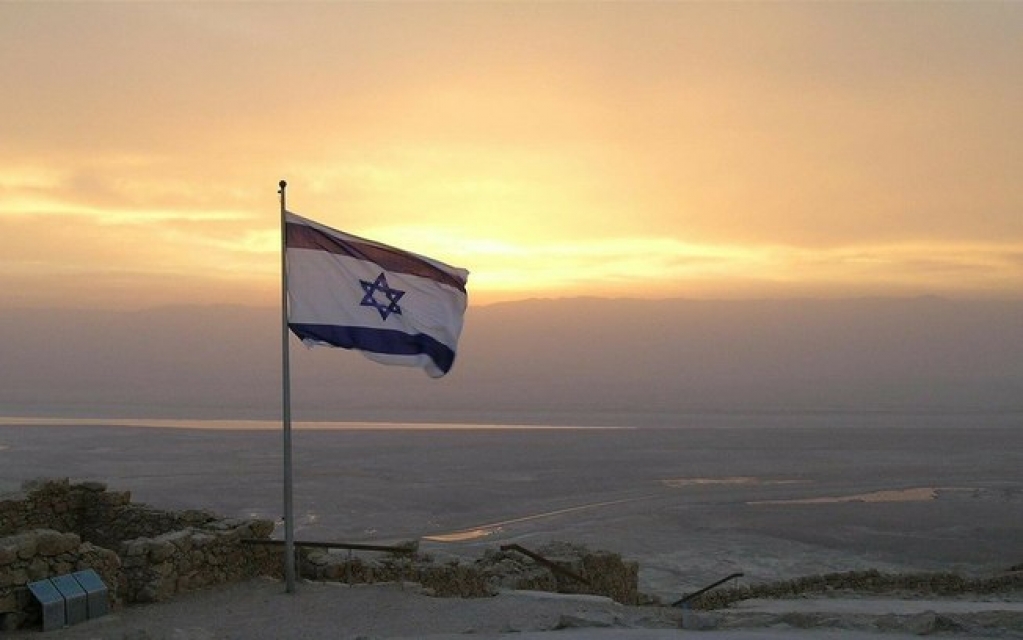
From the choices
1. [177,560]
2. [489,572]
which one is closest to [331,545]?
[177,560]

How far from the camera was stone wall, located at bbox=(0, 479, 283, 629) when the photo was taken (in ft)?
37.5

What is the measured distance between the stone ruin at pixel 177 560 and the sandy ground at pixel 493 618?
359 millimetres

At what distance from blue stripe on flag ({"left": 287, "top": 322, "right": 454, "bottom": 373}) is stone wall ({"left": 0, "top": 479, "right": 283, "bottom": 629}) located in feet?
11.4

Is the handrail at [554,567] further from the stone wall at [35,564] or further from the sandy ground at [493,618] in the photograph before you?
the stone wall at [35,564]

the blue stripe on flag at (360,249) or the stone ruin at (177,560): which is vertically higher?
the blue stripe on flag at (360,249)

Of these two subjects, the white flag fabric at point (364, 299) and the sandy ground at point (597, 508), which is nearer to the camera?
the sandy ground at point (597, 508)

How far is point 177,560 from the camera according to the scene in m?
13.1

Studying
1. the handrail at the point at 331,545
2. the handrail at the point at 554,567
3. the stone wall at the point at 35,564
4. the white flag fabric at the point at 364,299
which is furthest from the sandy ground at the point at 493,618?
the white flag fabric at the point at 364,299

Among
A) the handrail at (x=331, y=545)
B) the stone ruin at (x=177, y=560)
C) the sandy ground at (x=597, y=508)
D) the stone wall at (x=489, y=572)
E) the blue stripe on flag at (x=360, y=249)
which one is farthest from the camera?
the stone wall at (x=489, y=572)

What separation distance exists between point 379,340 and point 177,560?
409 centimetres

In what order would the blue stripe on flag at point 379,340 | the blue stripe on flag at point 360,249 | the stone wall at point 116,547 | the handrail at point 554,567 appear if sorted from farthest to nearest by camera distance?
the handrail at point 554,567 < the blue stripe on flag at point 360,249 < the blue stripe on flag at point 379,340 < the stone wall at point 116,547

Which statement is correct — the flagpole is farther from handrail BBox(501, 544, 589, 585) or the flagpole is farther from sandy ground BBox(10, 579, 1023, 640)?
handrail BBox(501, 544, 589, 585)

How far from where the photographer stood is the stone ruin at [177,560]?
461 inches

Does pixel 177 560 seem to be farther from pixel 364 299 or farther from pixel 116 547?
pixel 364 299
